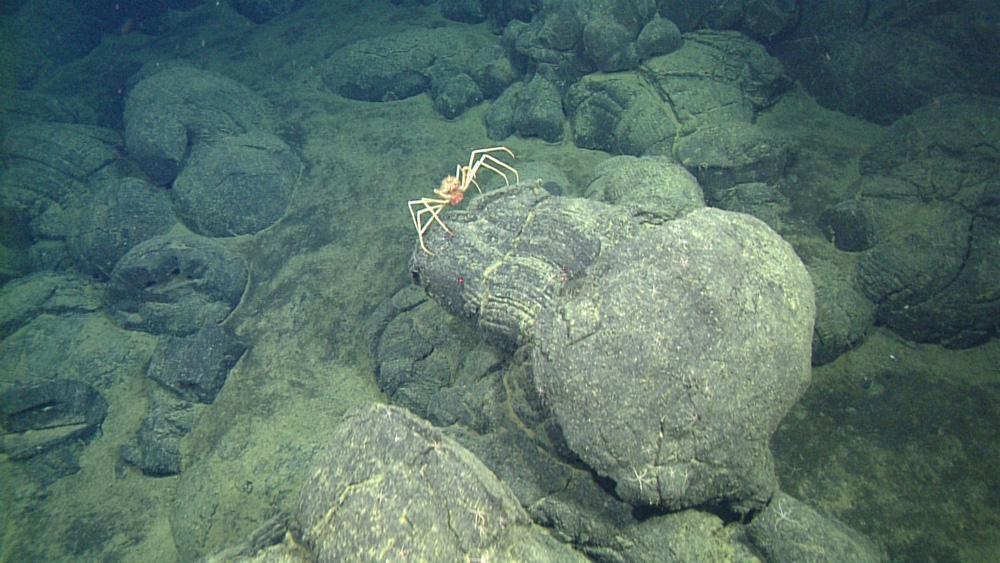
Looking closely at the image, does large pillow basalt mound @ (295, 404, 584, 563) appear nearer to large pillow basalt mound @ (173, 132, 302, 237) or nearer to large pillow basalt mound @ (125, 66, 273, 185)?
large pillow basalt mound @ (173, 132, 302, 237)

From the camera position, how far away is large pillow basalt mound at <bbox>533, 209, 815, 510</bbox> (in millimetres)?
2219

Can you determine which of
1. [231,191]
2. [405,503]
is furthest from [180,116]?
[405,503]

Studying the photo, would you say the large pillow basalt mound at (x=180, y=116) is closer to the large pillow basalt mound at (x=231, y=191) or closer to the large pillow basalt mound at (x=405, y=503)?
the large pillow basalt mound at (x=231, y=191)

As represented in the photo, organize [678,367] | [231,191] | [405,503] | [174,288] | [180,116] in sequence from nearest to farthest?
[405,503] < [678,367] < [174,288] < [231,191] < [180,116]

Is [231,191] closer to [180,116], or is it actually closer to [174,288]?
[174,288]

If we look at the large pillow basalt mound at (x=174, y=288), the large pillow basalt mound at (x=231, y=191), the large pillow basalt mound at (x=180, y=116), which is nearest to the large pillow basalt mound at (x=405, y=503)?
the large pillow basalt mound at (x=174, y=288)

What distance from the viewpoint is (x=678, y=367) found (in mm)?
2262

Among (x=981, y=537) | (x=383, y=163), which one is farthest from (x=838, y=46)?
(x=383, y=163)

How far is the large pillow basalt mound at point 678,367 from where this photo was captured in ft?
7.28

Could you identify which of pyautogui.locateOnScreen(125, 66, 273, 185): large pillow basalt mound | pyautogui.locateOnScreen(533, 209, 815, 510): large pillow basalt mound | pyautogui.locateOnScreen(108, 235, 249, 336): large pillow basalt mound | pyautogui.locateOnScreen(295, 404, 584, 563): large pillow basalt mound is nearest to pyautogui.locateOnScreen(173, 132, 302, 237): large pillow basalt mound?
pyautogui.locateOnScreen(125, 66, 273, 185): large pillow basalt mound

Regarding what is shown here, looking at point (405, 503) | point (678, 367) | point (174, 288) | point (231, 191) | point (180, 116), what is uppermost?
point (678, 367)

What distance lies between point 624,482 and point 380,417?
1.25 m

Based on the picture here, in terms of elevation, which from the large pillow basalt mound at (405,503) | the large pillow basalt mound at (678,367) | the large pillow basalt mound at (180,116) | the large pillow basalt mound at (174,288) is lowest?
the large pillow basalt mound at (174,288)

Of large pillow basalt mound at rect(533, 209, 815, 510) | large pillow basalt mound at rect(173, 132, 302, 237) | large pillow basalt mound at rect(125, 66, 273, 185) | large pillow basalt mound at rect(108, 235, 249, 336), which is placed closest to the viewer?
large pillow basalt mound at rect(533, 209, 815, 510)
